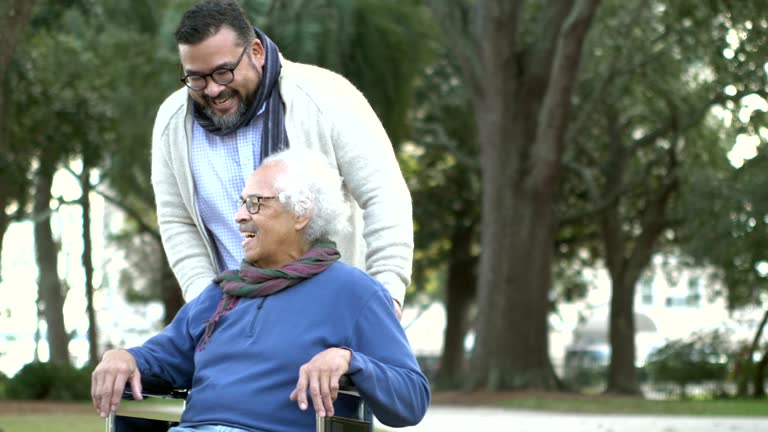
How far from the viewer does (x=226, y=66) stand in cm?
378

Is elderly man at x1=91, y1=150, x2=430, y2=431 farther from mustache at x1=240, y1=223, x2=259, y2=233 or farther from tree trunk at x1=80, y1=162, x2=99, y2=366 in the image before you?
tree trunk at x1=80, y1=162, x2=99, y2=366

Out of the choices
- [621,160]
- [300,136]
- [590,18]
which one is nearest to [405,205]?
[300,136]

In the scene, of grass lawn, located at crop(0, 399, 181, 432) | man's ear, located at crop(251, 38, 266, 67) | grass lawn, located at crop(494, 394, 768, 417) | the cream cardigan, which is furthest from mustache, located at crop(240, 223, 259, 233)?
grass lawn, located at crop(494, 394, 768, 417)

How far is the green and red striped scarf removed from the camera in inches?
140

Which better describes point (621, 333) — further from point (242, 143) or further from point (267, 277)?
point (267, 277)

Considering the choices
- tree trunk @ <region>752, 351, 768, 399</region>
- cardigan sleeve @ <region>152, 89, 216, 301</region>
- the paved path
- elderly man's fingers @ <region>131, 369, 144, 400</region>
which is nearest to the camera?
elderly man's fingers @ <region>131, 369, 144, 400</region>

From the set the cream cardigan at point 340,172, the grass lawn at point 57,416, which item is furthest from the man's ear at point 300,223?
the grass lawn at point 57,416

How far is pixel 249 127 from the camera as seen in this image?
4.01 metres

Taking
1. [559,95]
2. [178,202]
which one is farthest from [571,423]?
[178,202]

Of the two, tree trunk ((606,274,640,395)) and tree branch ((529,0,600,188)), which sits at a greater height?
tree branch ((529,0,600,188))

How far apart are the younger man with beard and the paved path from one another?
9.71 meters

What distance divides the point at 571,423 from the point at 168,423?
1163cm

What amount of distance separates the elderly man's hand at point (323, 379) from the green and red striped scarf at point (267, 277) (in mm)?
331

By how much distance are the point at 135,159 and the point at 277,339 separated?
19309 mm
